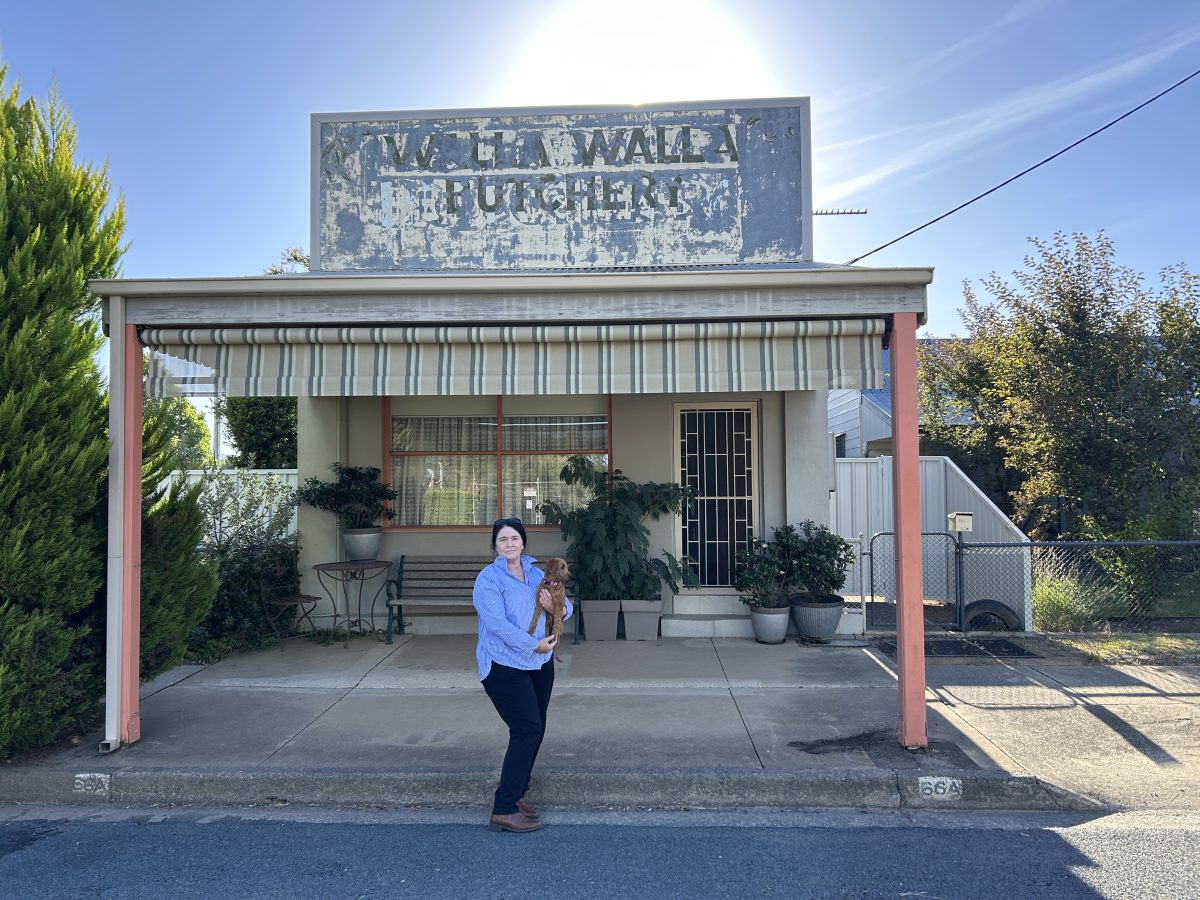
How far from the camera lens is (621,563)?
27.2 ft

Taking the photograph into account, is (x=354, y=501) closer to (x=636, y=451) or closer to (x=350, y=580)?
(x=350, y=580)

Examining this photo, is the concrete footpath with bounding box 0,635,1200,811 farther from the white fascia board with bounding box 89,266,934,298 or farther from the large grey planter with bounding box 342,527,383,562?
the white fascia board with bounding box 89,266,934,298

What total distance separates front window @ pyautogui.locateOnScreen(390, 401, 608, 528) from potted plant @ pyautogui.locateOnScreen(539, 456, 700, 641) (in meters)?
0.71

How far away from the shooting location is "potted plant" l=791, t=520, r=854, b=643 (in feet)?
27.3

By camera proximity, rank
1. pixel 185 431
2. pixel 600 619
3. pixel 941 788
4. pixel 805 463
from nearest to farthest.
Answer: pixel 941 788 → pixel 600 619 → pixel 805 463 → pixel 185 431

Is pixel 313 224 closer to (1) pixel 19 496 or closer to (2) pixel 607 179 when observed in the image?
(2) pixel 607 179

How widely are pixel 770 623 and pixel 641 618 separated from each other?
1.34m

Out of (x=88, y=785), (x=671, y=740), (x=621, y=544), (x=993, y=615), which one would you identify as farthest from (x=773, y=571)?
(x=88, y=785)

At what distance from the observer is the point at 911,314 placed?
5.31m

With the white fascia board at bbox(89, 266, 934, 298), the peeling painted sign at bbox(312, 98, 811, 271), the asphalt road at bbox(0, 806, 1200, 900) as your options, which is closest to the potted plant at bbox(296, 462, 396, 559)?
the peeling painted sign at bbox(312, 98, 811, 271)

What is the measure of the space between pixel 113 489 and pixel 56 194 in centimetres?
203

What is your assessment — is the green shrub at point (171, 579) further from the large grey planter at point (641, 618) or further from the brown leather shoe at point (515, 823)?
the large grey planter at point (641, 618)

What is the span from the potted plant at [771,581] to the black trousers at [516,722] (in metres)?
4.38

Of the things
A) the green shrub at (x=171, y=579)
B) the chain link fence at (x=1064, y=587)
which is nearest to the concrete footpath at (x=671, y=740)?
the green shrub at (x=171, y=579)
